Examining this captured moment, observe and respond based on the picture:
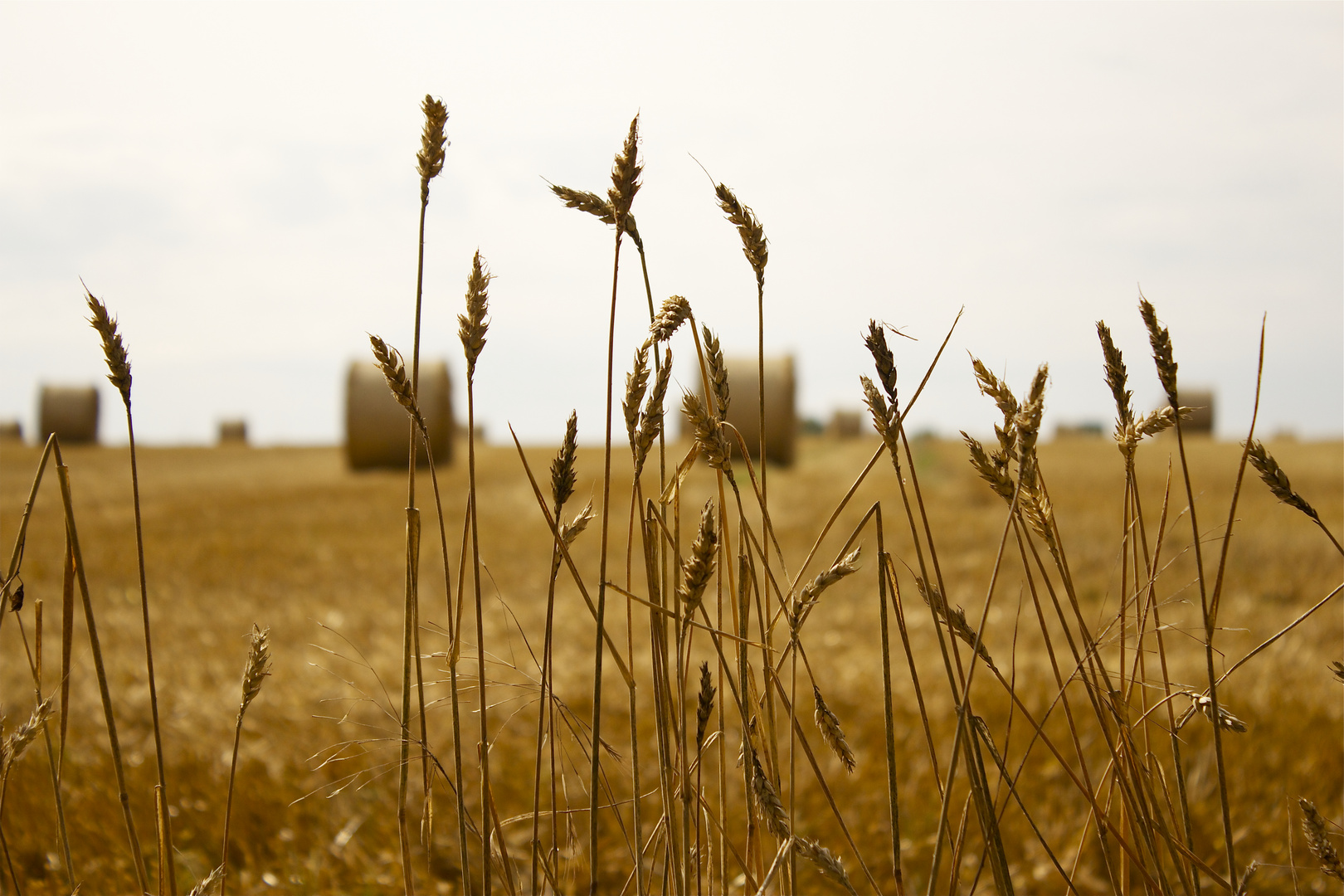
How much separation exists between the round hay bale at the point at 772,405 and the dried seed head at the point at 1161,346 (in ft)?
35.7

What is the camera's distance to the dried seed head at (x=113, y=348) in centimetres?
79

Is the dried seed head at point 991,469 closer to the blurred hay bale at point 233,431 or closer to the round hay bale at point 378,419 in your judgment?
the round hay bale at point 378,419

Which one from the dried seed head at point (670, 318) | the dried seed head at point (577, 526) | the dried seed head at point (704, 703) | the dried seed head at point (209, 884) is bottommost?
the dried seed head at point (209, 884)

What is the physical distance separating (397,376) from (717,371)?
28cm

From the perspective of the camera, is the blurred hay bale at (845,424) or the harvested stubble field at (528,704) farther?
the blurred hay bale at (845,424)

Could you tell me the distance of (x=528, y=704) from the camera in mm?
871

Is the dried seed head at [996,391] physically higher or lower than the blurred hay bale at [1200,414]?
lower

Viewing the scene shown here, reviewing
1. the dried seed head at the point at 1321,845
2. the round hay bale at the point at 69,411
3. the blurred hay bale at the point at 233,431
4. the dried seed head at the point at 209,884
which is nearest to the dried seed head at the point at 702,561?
the dried seed head at the point at 209,884

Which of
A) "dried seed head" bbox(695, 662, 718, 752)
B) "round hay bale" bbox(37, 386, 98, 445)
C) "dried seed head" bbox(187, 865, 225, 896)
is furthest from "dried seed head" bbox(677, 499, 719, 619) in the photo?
"round hay bale" bbox(37, 386, 98, 445)

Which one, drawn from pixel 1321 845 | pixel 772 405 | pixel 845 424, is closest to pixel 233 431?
pixel 845 424

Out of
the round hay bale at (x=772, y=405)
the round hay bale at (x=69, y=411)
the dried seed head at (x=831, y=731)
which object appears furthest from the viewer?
the round hay bale at (x=69, y=411)

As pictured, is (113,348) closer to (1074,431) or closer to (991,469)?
(991,469)

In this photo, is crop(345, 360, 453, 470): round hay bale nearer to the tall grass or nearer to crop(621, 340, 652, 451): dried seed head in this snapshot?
the tall grass

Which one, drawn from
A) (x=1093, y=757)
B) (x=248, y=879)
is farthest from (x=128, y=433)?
(x=1093, y=757)
